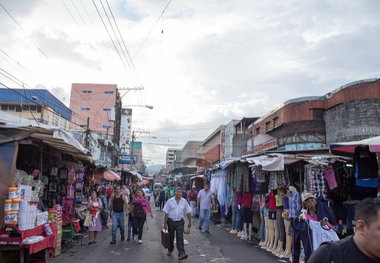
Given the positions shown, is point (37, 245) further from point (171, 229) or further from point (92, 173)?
point (92, 173)

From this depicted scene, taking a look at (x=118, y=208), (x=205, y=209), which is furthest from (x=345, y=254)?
(x=205, y=209)

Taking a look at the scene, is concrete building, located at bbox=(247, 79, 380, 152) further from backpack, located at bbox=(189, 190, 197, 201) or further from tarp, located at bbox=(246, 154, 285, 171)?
tarp, located at bbox=(246, 154, 285, 171)

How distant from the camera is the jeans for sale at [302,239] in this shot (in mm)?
6504

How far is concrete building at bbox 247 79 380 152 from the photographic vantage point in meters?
21.7

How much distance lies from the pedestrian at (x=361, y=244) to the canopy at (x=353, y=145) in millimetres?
4560

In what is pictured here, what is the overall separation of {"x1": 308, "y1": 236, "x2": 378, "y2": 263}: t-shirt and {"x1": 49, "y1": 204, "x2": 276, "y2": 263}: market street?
695 cm

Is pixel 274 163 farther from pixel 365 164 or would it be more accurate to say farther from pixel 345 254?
pixel 345 254

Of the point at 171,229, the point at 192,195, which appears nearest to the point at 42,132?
the point at 171,229

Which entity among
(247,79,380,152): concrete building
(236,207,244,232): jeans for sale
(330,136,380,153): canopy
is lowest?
(236,207,244,232): jeans for sale

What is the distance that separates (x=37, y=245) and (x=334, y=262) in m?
7.16

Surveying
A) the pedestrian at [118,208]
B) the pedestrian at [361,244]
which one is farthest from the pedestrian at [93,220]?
the pedestrian at [361,244]

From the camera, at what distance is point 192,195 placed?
1961 centimetres

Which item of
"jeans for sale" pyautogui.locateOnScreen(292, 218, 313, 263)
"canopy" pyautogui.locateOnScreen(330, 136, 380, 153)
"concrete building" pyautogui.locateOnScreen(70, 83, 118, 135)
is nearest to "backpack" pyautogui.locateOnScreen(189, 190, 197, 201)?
"jeans for sale" pyautogui.locateOnScreen(292, 218, 313, 263)

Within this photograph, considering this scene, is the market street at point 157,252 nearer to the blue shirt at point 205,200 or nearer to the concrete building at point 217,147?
the blue shirt at point 205,200
